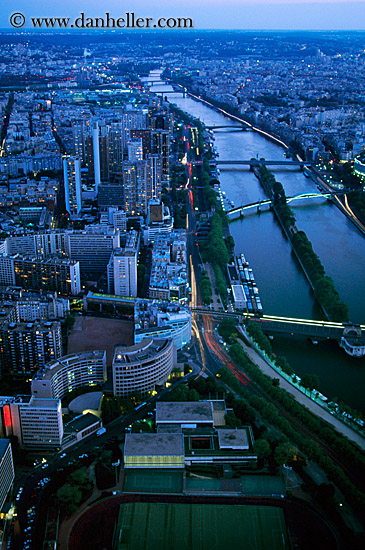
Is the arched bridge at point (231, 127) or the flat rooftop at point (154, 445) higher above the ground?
the arched bridge at point (231, 127)

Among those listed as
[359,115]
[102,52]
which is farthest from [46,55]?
[359,115]

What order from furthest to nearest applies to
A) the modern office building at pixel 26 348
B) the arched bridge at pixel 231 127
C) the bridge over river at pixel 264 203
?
the arched bridge at pixel 231 127 → the bridge over river at pixel 264 203 → the modern office building at pixel 26 348

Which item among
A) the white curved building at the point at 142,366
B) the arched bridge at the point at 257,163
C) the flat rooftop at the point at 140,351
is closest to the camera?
the white curved building at the point at 142,366

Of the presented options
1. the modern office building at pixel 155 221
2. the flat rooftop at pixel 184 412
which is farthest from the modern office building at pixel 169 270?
the flat rooftop at pixel 184 412

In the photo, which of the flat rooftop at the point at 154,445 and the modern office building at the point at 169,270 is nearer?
the flat rooftop at the point at 154,445

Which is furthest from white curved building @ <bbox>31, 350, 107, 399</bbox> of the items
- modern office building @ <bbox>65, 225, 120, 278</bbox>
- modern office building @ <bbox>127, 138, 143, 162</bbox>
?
modern office building @ <bbox>127, 138, 143, 162</bbox>

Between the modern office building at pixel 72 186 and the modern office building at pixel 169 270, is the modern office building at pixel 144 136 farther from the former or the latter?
the modern office building at pixel 169 270

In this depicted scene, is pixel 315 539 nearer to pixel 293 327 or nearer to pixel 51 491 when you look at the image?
pixel 51 491
